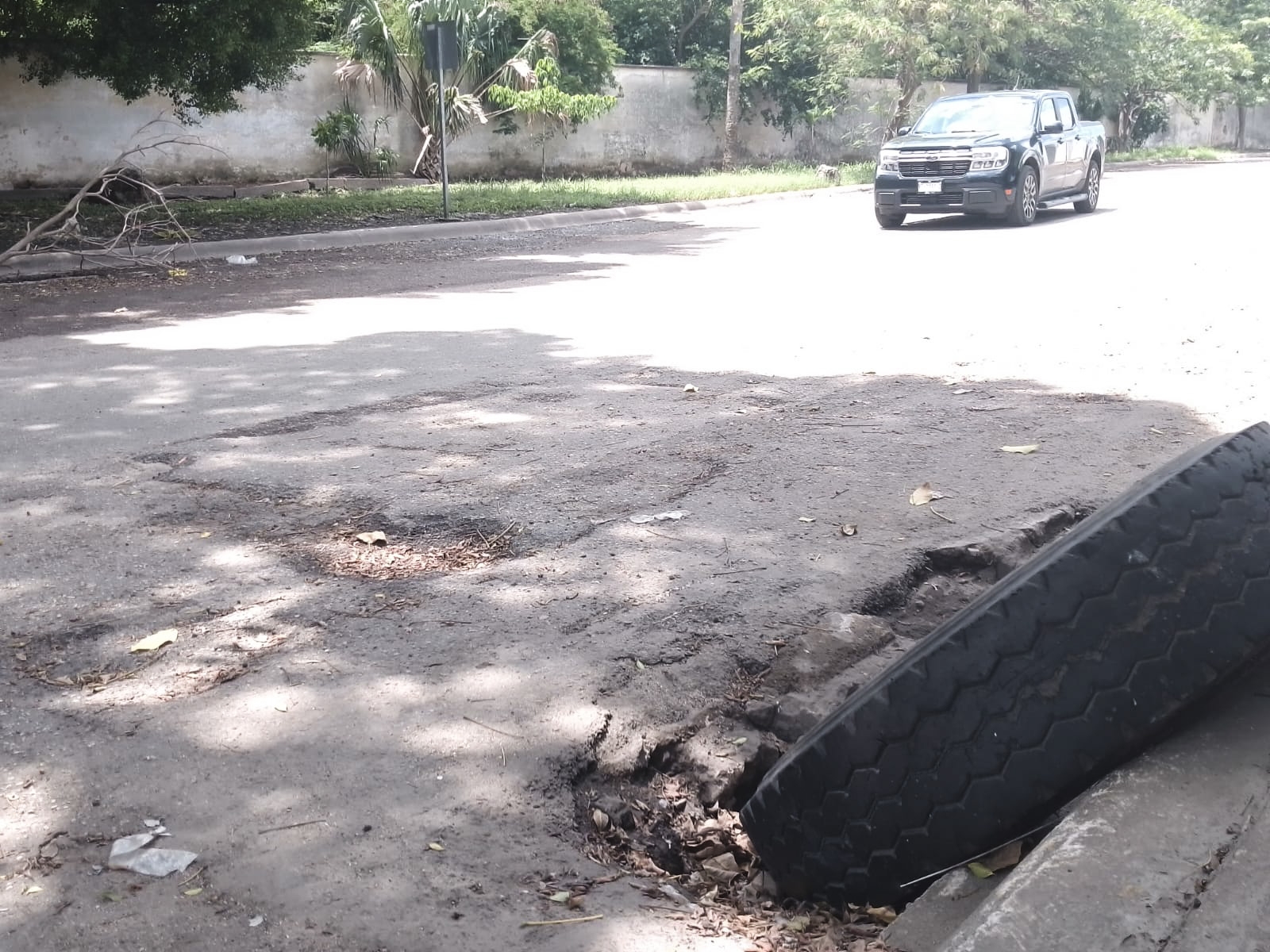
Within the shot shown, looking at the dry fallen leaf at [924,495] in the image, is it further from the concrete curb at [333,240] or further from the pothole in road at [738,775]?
the concrete curb at [333,240]

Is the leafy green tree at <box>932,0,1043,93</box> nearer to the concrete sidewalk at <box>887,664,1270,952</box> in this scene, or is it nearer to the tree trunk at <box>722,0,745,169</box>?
the tree trunk at <box>722,0,745,169</box>

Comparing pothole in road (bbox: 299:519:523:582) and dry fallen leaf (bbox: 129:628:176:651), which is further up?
pothole in road (bbox: 299:519:523:582)

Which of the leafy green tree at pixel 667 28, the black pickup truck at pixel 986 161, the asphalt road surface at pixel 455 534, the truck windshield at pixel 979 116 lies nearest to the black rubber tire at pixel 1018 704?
the asphalt road surface at pixel 455 534

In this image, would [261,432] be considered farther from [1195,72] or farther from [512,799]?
[1195,72]

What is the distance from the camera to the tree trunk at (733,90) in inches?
1115

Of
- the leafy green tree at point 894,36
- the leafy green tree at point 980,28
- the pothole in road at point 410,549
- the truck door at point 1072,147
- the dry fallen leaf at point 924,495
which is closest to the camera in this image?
the pothole in road at point 410,549

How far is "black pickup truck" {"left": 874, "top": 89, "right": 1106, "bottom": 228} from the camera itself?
16469 mm

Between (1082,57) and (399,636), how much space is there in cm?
3771

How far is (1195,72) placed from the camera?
3950 cm

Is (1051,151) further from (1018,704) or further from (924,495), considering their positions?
(1018,704)

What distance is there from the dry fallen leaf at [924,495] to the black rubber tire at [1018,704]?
2.12 m

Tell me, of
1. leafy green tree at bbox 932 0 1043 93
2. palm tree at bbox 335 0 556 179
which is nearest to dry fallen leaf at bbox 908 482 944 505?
palm tree at bbox 335 0 556 179

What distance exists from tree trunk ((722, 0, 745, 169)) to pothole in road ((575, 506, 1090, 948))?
86.1ft

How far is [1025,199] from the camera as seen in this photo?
1669 cm
